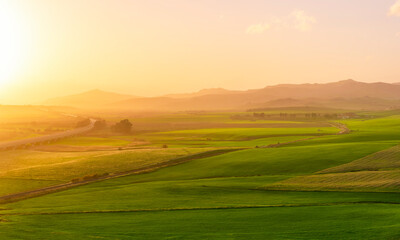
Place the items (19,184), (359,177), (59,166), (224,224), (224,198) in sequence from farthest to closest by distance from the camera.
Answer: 1. (59,166)
2. (19,184)
3. (359,177)
4. (224,198)
5. (224,224)

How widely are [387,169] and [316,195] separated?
16.5 meters

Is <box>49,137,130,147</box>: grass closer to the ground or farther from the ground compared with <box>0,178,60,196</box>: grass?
farther from the ground

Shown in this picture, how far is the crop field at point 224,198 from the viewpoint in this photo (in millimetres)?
27266

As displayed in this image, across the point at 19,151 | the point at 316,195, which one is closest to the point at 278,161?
the point at 316,195

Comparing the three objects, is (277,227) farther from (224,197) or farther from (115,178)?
(115,178)

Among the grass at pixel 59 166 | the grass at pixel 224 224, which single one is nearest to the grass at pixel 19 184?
the grass at pixel 59 166

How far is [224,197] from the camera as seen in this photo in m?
39.7

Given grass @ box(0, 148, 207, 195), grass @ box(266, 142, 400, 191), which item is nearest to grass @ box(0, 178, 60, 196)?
grass @ box(0, 148, 207, 195)

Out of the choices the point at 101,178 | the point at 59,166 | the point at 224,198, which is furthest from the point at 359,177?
the point at 59,166

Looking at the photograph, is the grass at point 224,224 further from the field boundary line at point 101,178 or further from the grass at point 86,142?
the grass at point 86,142

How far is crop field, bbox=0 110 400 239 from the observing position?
2727 cm

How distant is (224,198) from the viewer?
128 ft

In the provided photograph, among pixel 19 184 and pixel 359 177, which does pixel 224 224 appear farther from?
pixel 19 184

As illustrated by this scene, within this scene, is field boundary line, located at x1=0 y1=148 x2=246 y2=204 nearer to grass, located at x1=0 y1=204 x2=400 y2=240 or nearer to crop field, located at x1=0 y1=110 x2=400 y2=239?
crop field, located at x1=0 y1=110 x2=400 y2=239
